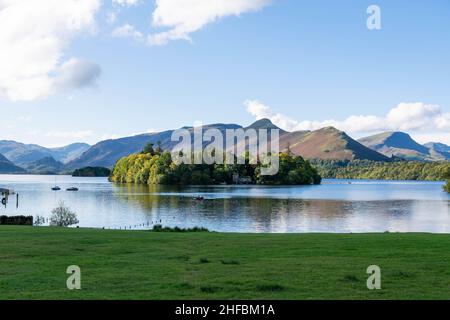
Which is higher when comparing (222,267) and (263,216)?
(222,267)

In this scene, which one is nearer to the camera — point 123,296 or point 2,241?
point 123,296

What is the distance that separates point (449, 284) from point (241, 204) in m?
92.5

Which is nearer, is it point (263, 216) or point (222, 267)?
point (222, 267)

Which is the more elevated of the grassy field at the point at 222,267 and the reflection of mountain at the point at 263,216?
the grassy field at the point at 222,267

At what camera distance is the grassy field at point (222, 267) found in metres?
15.1

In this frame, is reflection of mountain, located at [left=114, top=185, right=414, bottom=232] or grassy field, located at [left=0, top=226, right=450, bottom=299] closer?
grassy field, located at [left=0, top=226, right=450, bottom=299]

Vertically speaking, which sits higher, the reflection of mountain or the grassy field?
the grassy field

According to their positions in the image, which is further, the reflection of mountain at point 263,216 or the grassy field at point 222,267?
the reflection of mountain at point 263,216

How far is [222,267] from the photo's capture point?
754 inches

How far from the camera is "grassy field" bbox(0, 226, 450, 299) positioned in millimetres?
15062
